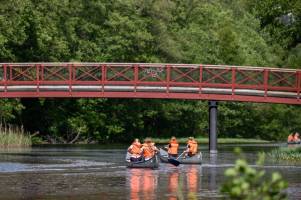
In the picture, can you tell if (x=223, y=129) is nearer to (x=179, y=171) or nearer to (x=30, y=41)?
(x=30, y=41)

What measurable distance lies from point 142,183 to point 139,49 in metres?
48.8

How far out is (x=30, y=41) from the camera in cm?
6944

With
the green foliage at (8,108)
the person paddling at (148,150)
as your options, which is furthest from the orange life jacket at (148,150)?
the green foliage at (8,108)

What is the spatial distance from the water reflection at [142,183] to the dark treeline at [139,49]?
644 inches

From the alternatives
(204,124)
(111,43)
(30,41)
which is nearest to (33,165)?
(30,41)

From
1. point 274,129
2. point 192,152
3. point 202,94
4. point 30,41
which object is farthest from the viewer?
point 274,129

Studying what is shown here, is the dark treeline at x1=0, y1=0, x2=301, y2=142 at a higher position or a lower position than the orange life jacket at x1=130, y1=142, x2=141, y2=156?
higher

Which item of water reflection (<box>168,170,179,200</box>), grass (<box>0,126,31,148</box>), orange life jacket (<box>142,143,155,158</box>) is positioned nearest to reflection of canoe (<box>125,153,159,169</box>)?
orange life jacket (<box>142,143,155,158</box>)

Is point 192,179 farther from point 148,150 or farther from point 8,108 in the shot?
point 8,108

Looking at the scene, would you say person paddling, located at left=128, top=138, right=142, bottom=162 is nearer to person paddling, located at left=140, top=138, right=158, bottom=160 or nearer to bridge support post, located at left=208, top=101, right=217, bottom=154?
person paddling, located at left=140, top=138, right=158, bottom=160

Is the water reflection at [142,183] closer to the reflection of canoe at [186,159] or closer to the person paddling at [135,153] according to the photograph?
the person paddling at [135,153]

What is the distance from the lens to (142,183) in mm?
31516

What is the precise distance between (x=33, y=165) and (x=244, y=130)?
58492 mm

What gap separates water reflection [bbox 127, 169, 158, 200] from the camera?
2592 centimetres
